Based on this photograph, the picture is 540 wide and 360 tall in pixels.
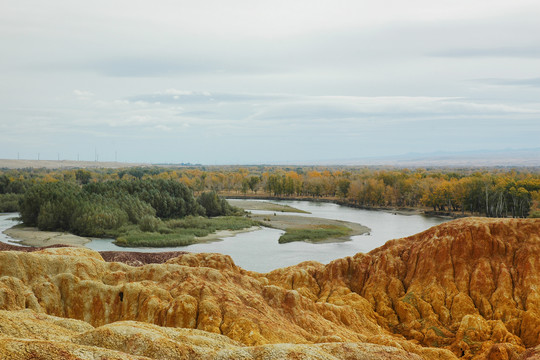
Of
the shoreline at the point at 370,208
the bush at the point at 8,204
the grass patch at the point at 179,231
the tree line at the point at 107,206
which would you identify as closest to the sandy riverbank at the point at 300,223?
the grass patch at the point at 179,231

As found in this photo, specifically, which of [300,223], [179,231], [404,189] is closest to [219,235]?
[179,231]

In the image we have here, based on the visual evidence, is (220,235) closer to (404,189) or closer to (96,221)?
(96,221)

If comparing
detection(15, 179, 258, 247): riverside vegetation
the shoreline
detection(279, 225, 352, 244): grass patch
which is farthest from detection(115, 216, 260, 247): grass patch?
the shoreline

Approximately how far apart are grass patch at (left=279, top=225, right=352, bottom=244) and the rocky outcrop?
141 feet

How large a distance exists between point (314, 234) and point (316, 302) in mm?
52406

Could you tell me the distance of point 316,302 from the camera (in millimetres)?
28000

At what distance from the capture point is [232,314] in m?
22.2

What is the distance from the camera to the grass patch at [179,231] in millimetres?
71875

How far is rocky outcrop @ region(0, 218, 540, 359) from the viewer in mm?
17766

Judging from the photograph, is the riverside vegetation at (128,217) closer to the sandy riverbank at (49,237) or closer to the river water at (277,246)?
the sandy riverbank at (49,237)

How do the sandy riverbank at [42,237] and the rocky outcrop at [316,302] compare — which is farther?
the sandy riverbank at [42,237]

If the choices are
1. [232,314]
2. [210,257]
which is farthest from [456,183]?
[232,314]

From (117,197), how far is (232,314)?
7667 cm

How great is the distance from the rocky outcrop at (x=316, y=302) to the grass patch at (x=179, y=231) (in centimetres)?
4056
